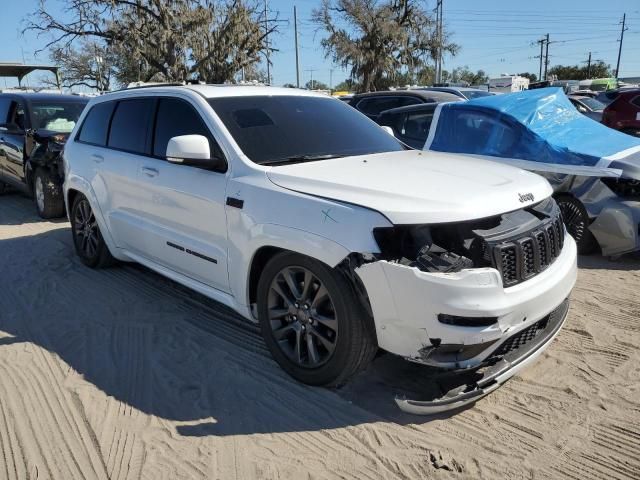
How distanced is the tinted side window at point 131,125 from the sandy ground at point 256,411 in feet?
4.83

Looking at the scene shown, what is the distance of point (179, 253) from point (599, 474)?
3011 millimetres

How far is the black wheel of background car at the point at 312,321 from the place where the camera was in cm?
293

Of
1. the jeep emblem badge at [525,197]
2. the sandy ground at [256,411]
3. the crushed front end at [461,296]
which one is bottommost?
the sandy ground at [256,411]

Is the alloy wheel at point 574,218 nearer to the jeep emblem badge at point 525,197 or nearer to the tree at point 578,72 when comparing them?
the jeep emblem badge at point 525,197

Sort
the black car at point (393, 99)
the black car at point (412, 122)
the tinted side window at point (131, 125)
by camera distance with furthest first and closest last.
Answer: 1. the black car at point (393, 99)
2. the black car at point (412, 122)
3. the tinted side window at point (131, 125)

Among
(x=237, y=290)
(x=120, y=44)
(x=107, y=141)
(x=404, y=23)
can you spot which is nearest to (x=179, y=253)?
(x=237, y=290)

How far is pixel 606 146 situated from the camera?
5.90 meters

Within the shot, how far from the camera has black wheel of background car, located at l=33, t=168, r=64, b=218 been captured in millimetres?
8070

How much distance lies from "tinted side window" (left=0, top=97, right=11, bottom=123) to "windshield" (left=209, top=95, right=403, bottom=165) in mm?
6956

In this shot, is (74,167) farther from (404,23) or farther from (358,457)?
(404,23)

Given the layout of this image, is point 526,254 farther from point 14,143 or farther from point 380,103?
point 14,143

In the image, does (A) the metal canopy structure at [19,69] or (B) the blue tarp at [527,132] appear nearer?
(B) the blue tarp at [527,132]

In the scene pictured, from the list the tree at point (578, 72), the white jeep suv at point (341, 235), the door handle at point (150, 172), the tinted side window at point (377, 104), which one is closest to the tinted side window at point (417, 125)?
the tinted side window at point (377, 104)

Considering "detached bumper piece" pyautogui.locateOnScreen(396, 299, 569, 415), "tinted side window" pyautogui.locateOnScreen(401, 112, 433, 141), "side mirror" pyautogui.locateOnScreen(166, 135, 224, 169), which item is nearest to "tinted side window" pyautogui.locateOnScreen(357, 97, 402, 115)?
"tinted side window" pyautogui.locateOnScreen(401, 112, 433, 141)
